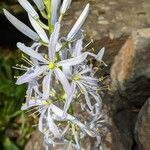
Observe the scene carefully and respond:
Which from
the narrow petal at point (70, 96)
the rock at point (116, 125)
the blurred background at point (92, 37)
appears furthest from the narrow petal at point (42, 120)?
the blurred background at point (92, 37)

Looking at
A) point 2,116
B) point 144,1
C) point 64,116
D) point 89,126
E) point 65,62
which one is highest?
point 65,62

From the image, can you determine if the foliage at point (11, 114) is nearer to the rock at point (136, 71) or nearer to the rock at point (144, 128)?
the rock at point (136, 71)

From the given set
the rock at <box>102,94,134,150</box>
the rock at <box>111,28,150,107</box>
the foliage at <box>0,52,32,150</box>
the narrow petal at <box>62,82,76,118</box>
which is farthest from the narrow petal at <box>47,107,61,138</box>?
the foliage at <box>0,52,32,150</box>

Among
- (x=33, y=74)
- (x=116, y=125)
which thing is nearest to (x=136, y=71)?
→ (x=116, y=125)

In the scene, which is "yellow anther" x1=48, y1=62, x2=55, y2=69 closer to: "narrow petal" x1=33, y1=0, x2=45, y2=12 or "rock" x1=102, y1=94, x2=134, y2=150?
"narrow petal" x1=33, y1=0, x2=45, y2=12

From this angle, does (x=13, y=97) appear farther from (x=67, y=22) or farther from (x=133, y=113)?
(x=133, y=113)

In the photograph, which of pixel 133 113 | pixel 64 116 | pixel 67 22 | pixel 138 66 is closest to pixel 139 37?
pixel 138 66
